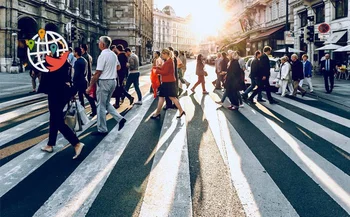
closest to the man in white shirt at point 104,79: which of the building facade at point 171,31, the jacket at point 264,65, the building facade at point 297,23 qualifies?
the jacket at point 264,65

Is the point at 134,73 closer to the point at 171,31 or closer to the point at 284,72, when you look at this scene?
the point at 284,72

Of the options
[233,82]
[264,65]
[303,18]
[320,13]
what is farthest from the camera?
[303,18]

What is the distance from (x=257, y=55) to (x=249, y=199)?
307 inches

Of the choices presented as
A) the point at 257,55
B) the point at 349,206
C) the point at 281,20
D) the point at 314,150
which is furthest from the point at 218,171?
the point at 281,20

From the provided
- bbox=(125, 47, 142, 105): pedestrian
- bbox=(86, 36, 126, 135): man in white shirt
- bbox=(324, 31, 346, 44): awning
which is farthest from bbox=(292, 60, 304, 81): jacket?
bbox=(324, 31, 346, 44): awning

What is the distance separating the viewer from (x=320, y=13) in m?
25.4

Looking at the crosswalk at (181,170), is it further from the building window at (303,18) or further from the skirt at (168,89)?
the building window at (303,18)

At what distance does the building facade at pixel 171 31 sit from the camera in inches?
4188

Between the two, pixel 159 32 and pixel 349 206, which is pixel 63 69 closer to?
pixel 349 206

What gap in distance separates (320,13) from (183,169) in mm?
25471

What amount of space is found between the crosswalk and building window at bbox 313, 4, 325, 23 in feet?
67.3

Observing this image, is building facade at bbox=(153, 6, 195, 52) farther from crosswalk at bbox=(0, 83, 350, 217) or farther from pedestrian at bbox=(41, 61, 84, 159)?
pedestrian at bbox=(41, 61, 84, 159)

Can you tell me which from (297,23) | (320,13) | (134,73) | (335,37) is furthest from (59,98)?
(297,23)

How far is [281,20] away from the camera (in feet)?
104
